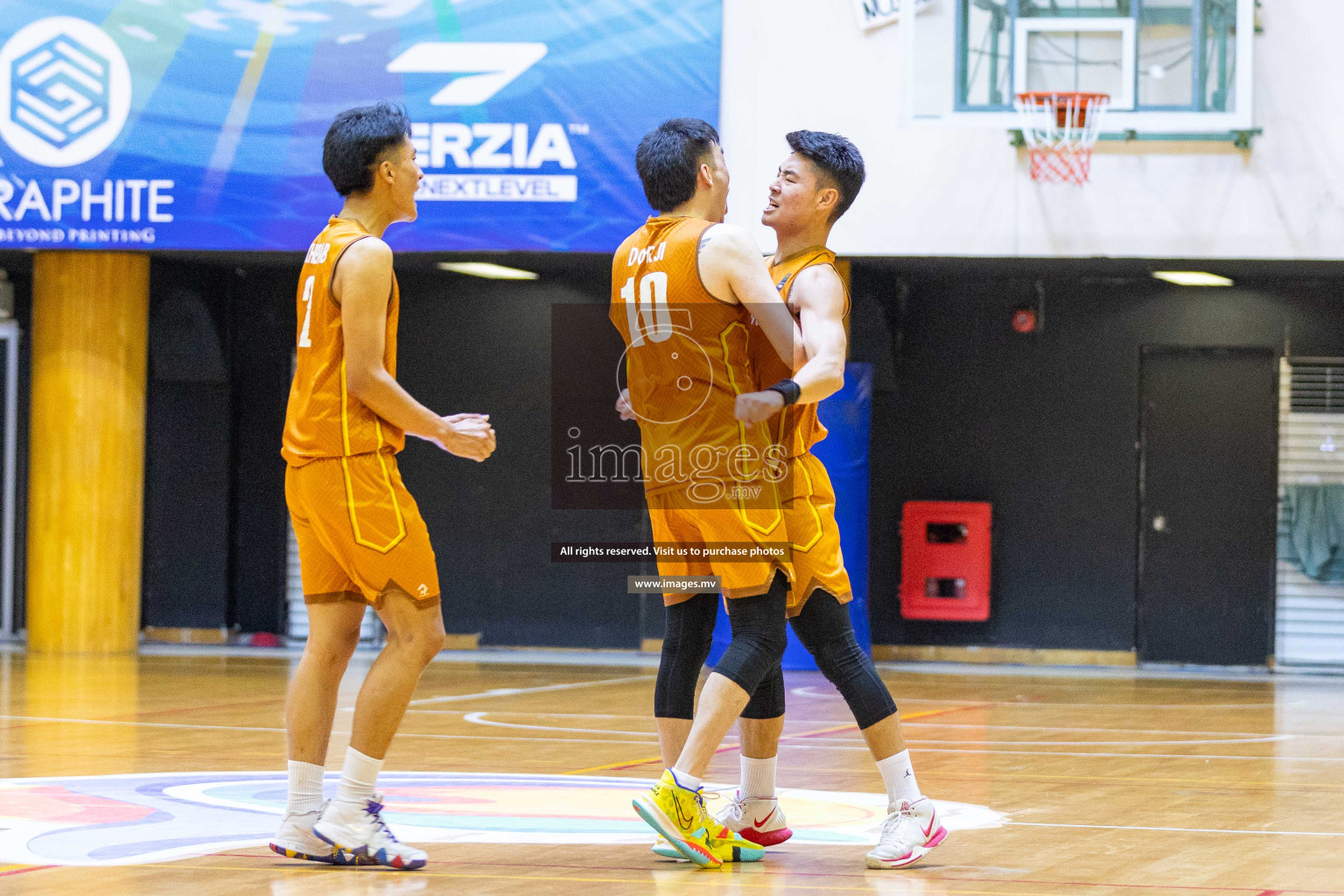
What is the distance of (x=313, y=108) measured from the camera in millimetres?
10734

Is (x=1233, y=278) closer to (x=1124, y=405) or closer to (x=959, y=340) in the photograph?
(x=1124, y=405)

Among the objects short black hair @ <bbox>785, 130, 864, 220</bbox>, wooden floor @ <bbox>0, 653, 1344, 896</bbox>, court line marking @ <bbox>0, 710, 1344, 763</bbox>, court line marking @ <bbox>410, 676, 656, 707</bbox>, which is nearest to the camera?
wooden floor @ <bbox>0, 653, 1344, 896</bbox>

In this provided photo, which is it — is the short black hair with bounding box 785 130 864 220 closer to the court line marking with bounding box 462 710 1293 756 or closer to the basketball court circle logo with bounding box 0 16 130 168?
the court line marking with bounding box 462 710 1293 756

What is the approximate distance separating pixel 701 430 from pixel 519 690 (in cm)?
567

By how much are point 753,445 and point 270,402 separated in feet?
32.0

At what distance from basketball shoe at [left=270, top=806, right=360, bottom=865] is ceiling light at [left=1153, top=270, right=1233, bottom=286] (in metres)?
8.86

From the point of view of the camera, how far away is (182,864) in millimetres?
3686

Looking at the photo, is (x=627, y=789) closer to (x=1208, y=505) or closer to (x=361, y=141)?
(x=361, y=141)

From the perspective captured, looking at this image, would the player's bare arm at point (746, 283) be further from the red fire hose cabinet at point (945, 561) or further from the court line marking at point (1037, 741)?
the red fire hose cabinet at point (945, 561)

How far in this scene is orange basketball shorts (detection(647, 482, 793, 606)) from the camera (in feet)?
12.3

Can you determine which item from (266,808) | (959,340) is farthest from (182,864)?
(959,340)

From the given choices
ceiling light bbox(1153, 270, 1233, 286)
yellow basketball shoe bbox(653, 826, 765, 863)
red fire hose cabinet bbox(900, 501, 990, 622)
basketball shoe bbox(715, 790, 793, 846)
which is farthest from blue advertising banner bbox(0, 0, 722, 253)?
yellow basketball shoe bbox(653, 826, 765, 863)

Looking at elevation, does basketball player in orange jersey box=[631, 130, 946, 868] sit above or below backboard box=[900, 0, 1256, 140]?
below

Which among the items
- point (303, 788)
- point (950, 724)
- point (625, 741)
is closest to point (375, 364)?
point (303, 788)
